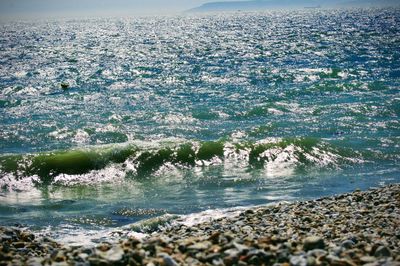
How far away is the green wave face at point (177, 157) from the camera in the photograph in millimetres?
21281

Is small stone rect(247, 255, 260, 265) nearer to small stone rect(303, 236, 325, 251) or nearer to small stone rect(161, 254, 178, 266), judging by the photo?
small stone rect(303, 236, 325, 251)

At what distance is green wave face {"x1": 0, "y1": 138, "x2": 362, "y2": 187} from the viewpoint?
21281 millimetres

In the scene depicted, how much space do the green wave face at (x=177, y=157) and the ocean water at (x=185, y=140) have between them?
63 mm

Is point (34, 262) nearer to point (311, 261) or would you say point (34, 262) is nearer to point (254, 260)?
point (254, 260)

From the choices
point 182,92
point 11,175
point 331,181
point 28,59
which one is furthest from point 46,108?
point 28,59

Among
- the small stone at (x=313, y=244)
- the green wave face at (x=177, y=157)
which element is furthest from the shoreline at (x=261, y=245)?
the green wave face at (x=177, y=157)

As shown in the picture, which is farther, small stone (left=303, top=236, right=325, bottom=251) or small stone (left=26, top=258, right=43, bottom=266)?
small stone (left=303, top=236, right=325, bottom=251)

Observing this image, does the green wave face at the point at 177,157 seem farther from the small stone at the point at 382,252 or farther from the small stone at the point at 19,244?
the small stone at the point at 382,252

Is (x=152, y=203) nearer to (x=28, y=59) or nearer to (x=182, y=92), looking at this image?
(x=182, y=92)

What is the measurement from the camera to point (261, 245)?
8117 mm

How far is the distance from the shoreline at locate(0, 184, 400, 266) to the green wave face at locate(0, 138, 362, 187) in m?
9.23

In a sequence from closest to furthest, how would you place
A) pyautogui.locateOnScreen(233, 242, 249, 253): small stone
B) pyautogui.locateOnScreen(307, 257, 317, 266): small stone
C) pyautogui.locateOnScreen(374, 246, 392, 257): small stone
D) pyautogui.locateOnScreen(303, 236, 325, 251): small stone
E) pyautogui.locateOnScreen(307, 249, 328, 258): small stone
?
pyautogui.locateOnScreen(307, 257, 317, 266): small stone < pyautogui.locateOnScreen(307, 249, 328, 258): small stone < pyautogui.locateOnScreen(374, 246, 392, 257): small stone < pyautogui.locateOnScreen(233, 242, 249, 253): small stone < pyautogui.locateOnScreen(303, 236, 325, 251): small stone

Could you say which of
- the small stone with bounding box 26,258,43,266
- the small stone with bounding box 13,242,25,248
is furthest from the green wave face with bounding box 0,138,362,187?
the small stone with bounding box 26,258,43,266

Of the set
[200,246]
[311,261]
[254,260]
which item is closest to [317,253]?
[311,261]
